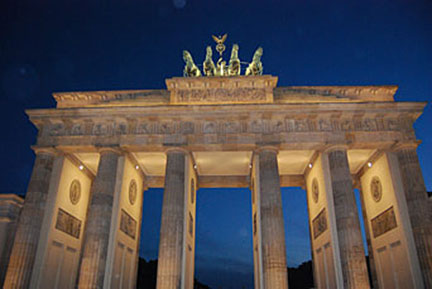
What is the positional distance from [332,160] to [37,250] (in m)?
17.9

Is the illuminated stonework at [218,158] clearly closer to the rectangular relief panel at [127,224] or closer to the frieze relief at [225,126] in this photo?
the frieze relief at [225,126]

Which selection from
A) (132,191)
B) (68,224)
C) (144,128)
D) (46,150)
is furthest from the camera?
(132,191)

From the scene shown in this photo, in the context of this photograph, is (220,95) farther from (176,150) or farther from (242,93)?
(176,150)

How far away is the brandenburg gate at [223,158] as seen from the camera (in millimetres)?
18344

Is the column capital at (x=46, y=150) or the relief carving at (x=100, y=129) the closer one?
the column capital at (x=46, y=150)

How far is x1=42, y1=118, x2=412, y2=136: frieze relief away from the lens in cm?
2077

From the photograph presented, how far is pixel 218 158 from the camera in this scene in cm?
2459

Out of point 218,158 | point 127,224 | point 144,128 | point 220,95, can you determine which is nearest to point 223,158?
point 218,158

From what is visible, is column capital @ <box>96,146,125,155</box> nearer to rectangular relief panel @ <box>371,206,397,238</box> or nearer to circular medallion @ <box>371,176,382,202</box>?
→ circular medallion @ <box>371,176,382,202</box>

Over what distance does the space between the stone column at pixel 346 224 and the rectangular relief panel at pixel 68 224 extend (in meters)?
16.8

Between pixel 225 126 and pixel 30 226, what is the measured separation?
A: 12685 millimetres

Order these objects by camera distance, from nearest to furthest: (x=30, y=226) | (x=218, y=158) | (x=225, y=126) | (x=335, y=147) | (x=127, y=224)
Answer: (x=30, y=226) < (x=335, y=147) < (x=225, y=126) < (x=127, y=224) < (x=218, y=158)

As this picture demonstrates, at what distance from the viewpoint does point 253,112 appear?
2062 cm

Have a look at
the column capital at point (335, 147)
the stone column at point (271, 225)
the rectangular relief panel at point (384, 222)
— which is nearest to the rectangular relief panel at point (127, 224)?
the stone column at point (271, 225)
